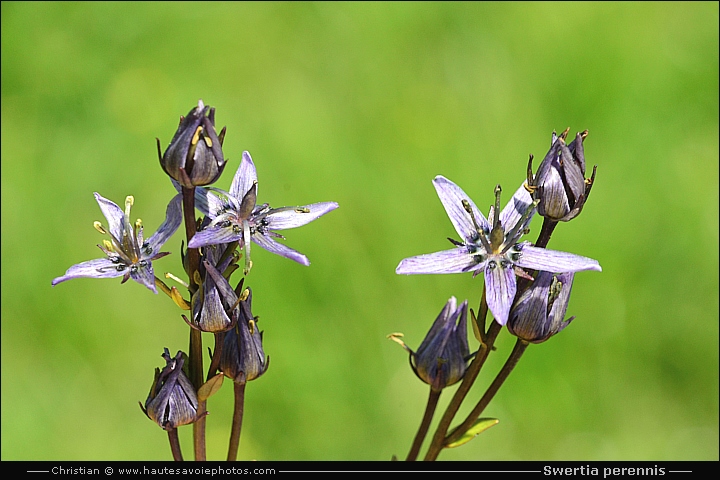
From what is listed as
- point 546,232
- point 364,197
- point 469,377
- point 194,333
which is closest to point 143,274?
point 194,333

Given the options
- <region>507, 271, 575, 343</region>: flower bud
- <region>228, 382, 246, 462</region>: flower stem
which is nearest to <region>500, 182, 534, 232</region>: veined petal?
<region>507, 271, 575, 343</region>: flower bud

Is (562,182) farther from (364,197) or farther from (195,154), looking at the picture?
(364,197)

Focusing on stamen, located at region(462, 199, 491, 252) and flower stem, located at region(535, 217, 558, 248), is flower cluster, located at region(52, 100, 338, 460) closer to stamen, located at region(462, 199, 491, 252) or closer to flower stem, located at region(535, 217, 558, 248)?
stamen, located at region(462, 199, 491, 252)

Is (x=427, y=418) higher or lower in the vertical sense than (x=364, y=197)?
lower

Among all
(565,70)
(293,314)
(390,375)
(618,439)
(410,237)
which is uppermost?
(565,70)
